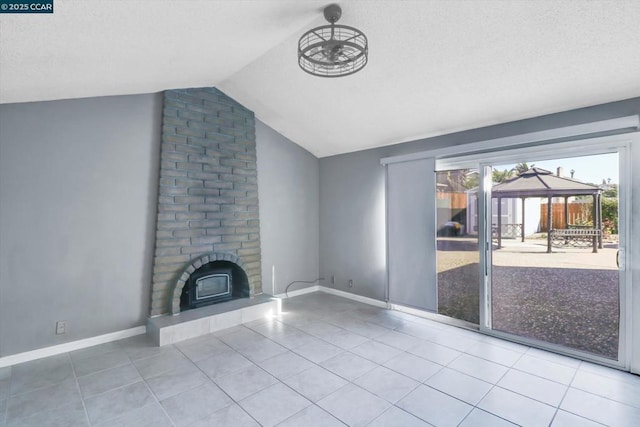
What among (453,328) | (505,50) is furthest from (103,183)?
(453,328)

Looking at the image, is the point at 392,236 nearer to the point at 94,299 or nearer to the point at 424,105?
the point at 424,105

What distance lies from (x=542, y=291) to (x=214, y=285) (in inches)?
152

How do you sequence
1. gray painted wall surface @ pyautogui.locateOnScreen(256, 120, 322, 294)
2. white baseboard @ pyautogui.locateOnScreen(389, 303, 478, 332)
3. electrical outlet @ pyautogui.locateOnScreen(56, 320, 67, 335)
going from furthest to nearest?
gray painted wall surface @ pyautogui.locateOnScreen(256, 120, 322, 294), white baseboard @ pyautogui.locateOnScreen(389, 303, 478, 332), electrical outlet @ pyautogui.locateOnScreen(56, 320, 67, 335)

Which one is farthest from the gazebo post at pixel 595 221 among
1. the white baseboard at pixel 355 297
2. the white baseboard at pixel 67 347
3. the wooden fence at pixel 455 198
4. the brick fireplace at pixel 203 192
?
the white baseboard at pixel 67 347

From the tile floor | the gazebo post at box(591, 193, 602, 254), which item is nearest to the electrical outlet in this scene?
the tile floor

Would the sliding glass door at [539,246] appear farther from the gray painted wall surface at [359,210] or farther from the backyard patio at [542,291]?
the gray painted wall surface at [359,210]

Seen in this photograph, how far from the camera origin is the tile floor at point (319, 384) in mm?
2092

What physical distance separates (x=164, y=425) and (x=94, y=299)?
1885 mm

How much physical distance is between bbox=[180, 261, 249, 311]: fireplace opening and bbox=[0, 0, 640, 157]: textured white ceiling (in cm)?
228

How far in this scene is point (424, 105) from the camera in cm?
331

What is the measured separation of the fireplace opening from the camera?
151 inches

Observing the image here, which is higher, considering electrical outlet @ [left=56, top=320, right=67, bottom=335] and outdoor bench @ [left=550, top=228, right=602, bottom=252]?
outdoor bench @ [left=550, top=228, right=602, bottom=252]

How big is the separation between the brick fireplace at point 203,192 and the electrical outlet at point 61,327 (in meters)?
0.78

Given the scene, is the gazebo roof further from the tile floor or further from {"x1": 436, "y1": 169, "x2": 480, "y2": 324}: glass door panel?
the tile floor
